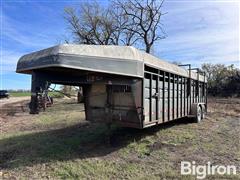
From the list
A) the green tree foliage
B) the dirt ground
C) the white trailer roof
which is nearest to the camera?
the white trailer roof

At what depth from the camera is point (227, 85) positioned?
32.9m

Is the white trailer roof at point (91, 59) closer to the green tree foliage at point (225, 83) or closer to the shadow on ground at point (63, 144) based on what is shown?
the shadow on ground at point (63, 144)

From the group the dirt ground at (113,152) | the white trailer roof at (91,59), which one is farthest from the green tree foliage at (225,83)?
the white trailer roof at (91,59)

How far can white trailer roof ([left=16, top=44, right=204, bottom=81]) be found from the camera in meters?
4.76

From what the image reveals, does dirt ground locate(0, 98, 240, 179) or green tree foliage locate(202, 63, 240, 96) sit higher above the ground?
green tree foliage locate(202, 63, 240, 96)

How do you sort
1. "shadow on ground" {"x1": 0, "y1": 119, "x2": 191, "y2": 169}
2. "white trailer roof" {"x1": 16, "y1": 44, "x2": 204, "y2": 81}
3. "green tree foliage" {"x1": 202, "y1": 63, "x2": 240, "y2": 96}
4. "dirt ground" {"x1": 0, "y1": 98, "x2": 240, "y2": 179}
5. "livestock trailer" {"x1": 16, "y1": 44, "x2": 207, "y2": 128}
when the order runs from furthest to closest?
"green tree foliage" {"x1": 202, "y1": 63, "x2": 240, "y2": 96} → "shadow on ground" {"x1": 0, "y1": 119, "x2": 191, "y2": 169} → "dirt ground" {"x1": 0, "y1": 98, "x2": 240, "y2": 179} → "livestock trailer" {"x1": 16, "y1": 44, "x2": 207, "y2": 128} → "white trailer roof" {"x1": 16, "y1": 44, "x2": 204, "y2": 81}

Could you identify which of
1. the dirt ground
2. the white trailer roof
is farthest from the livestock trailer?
the dirt ground

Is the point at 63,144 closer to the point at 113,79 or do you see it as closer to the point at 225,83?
the point at 113,79

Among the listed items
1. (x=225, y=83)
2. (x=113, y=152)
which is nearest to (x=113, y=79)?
(x=113, y=152)

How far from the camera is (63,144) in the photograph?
7211 millimetres

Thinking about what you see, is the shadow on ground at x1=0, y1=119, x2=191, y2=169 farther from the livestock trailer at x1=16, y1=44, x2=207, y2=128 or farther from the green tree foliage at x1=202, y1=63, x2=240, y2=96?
the green tree foliage at x1=202, y1=63, x2=240, y2=96

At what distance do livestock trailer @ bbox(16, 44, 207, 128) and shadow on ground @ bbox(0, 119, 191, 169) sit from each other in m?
0.84

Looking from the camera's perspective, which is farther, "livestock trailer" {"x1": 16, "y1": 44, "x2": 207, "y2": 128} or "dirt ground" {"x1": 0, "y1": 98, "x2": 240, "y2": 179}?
"dirt ground" {"x1": 0, "y1": 98, "x2": 240, "y2": 179}

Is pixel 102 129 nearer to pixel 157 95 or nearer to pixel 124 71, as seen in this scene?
pixel 157 95
